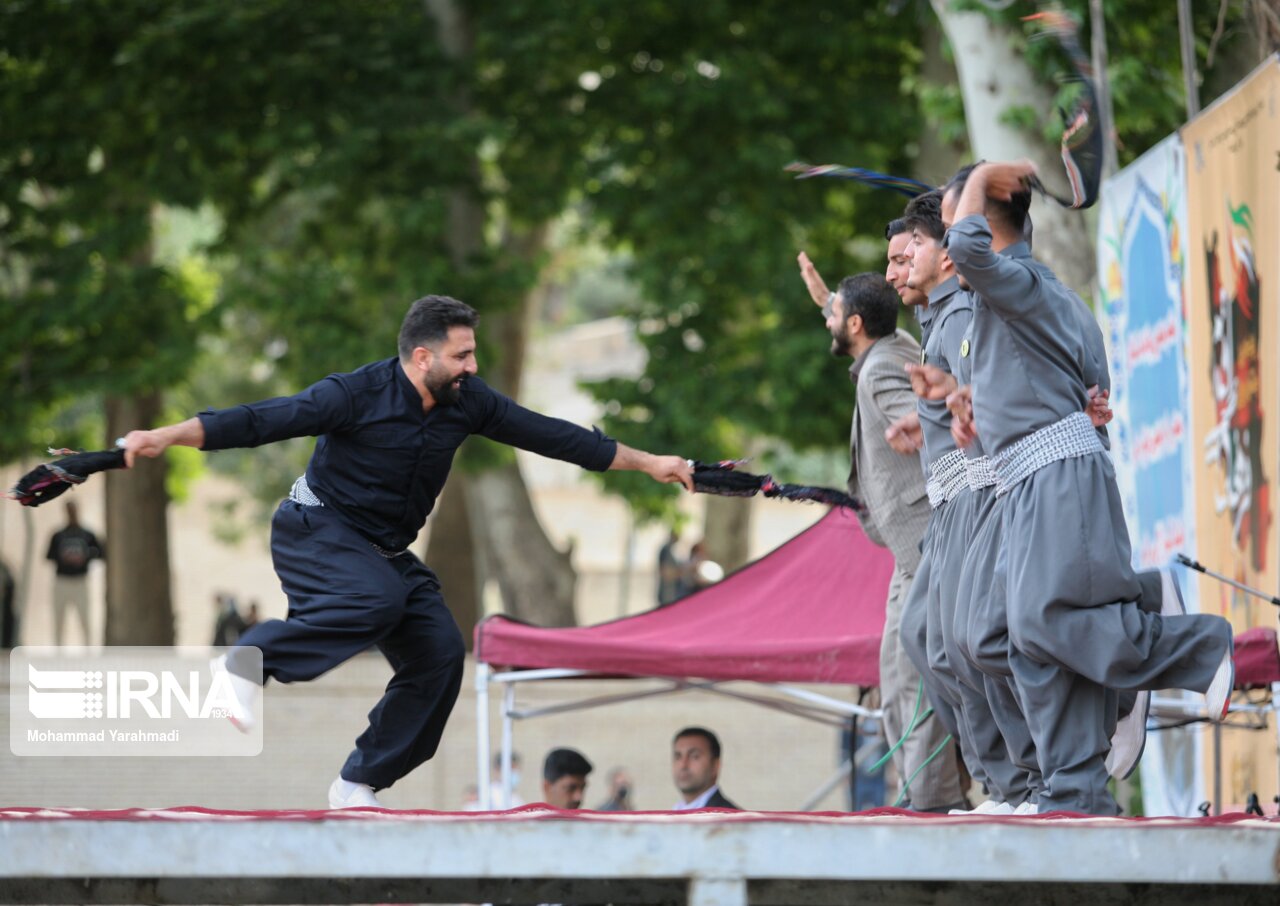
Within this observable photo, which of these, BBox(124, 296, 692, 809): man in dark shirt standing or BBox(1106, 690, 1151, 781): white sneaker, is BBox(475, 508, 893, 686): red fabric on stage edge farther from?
BBox(1106, 690, 1151, 781): white sneaker

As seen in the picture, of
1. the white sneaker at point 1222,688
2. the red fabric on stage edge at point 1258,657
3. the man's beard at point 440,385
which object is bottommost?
the white sneaker at point 1222,688

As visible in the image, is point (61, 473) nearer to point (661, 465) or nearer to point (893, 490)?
point (661, 465)

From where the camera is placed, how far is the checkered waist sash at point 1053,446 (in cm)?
460

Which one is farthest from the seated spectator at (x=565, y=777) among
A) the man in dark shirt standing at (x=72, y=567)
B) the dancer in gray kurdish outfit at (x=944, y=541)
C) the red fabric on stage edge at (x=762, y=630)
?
the man in dark shirt standing at (x=72, y=567)

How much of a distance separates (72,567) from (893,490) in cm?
1480

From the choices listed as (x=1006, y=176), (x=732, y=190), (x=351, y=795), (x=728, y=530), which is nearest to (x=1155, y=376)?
(x=1006, y=176)

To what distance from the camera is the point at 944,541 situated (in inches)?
201

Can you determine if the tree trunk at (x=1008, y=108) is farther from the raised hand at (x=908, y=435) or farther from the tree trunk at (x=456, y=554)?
the tree trunk at (x=456, y=554)

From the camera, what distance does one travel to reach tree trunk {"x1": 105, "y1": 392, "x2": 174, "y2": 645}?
19172 millimetres

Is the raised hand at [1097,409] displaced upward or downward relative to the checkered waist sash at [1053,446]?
upward

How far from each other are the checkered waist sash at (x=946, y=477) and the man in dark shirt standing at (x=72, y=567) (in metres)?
14.4

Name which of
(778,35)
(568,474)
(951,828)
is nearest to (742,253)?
(778,35)

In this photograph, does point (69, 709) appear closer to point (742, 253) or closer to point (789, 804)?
point (789, 804)

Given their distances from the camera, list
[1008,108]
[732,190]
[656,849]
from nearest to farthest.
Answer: [656,849]
[1008,108]
[732,190]
